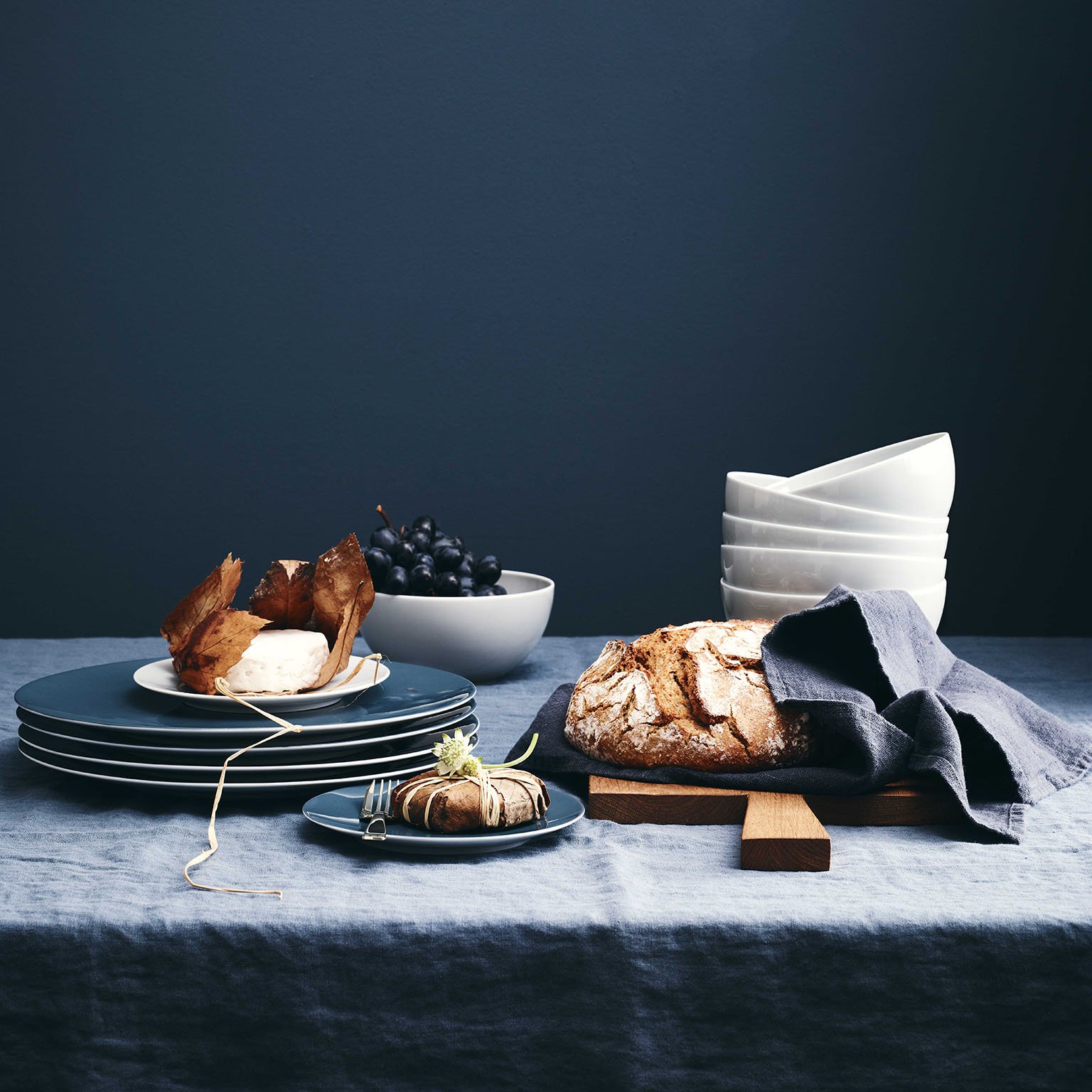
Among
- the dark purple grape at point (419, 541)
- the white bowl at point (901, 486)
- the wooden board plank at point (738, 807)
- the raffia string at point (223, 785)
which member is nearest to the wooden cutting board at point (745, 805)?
the wooden board plank at point (738, 807)

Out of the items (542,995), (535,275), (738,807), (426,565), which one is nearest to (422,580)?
(426,565)

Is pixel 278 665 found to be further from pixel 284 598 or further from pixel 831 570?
pixel 831 570

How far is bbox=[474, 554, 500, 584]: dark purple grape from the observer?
1329mm

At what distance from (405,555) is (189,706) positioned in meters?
0.47

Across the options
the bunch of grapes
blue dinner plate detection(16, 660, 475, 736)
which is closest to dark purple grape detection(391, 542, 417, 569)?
the bunch of grapes

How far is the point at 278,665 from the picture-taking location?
0.84m

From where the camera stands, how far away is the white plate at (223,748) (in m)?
0.79

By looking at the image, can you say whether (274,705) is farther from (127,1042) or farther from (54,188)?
(54,188)

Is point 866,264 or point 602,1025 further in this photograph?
point 866,264

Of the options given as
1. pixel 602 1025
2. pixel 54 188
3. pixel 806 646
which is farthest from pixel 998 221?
pixel 602 1025

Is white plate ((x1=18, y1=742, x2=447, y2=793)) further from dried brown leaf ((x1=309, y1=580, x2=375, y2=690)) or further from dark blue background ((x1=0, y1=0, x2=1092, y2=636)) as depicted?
dark blue background ((x1=0, y1=0, x2=1092, y2=636))

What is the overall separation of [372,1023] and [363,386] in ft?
6.34

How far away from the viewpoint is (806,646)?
89cm

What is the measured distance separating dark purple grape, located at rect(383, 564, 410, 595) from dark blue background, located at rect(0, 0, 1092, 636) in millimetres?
1180
